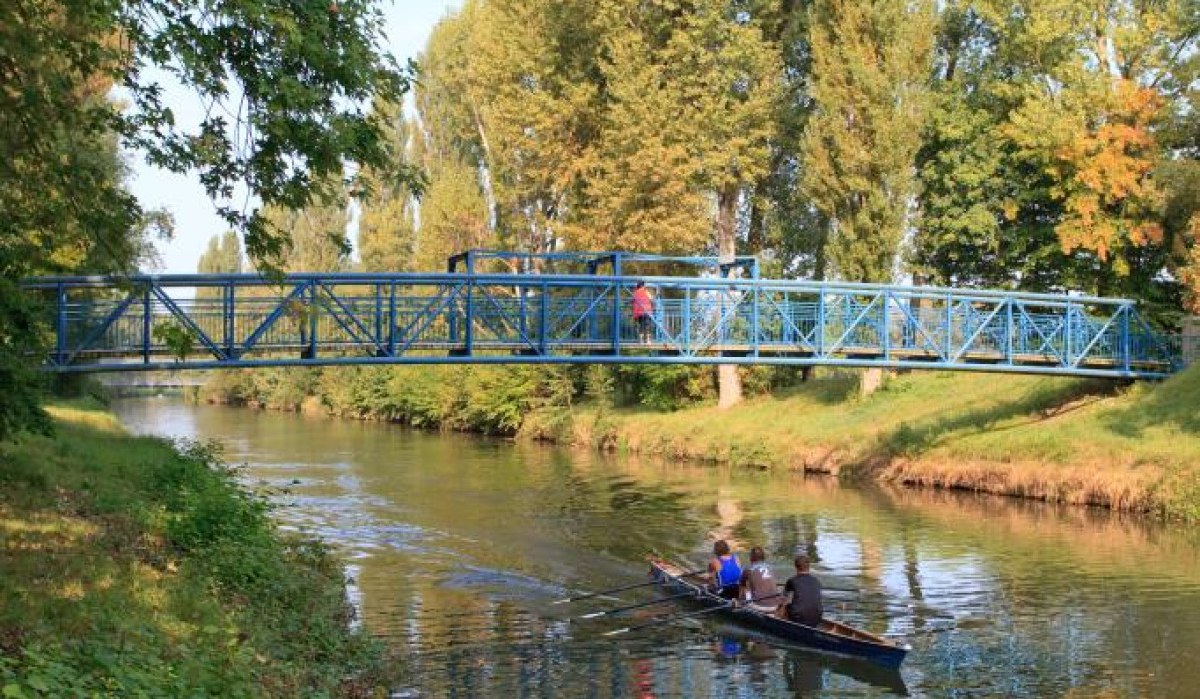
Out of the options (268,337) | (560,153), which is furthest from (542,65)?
(268,337)

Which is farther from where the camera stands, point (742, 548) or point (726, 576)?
point (742, 548)

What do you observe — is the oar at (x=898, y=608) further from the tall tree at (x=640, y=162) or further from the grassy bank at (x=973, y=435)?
the tall tree at (x=640, y=162)

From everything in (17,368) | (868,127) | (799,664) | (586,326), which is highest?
(868,127)

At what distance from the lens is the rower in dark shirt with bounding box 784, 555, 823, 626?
20000 mm

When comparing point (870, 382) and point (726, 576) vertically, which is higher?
point (870, 382)

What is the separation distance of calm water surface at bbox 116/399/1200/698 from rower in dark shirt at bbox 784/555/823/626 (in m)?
0.84

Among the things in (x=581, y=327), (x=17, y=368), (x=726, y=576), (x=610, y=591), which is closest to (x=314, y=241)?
(x=581, y=327)

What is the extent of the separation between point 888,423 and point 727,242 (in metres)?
13.1

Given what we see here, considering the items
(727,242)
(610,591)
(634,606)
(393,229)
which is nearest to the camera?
(634,606)

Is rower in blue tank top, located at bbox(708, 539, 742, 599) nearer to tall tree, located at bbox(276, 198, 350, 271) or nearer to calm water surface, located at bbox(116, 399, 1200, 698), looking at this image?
calm water surface, located at bbox(116, 399, 1200, 698)

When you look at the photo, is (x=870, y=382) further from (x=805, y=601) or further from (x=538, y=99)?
(x=805, y=601)

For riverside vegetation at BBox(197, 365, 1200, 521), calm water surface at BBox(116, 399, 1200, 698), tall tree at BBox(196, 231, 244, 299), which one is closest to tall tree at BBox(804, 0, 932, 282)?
riverside vegetation at BBox(197, 365, 1200, 521)

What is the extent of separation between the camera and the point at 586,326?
39500 mm

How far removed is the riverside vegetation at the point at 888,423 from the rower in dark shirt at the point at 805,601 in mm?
15839
